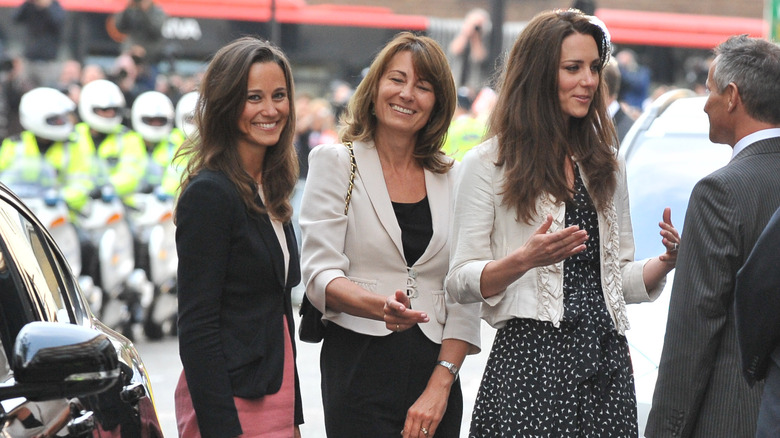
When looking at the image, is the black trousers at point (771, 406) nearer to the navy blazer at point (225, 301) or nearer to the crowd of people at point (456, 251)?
the crowd of people at point (456, 251)

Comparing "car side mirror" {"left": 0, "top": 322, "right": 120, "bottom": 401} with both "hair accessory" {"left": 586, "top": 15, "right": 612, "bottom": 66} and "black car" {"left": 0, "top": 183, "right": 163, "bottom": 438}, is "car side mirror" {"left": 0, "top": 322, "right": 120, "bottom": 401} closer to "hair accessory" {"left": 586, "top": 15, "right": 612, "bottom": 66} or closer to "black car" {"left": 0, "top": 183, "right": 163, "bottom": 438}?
"black car" {"left": 0, "top": 183, "right": 163, "bottom": 438}

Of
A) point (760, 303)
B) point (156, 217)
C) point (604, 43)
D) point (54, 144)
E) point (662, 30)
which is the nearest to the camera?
point (760, 303)

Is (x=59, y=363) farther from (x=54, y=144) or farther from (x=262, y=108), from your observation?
(x=54, y=144)

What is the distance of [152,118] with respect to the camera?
10.9 m

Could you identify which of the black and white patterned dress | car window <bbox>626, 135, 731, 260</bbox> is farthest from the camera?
the black and white patterned dress

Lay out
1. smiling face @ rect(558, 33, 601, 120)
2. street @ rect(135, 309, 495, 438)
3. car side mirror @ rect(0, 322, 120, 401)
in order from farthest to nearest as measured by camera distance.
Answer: street @ rect(135, 309, 495, 438) < smiling face @ rect(558, 33, 601, 120) < car side mirror @ rect(0, 322, 120, 401)

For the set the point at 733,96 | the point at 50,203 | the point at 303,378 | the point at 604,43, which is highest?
the point at 604,43

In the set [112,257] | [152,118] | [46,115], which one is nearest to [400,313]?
[112,257]

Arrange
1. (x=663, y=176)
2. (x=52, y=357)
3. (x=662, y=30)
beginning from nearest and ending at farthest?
(x=52, y=357), (x=663, y=176), (x=662, y=30)

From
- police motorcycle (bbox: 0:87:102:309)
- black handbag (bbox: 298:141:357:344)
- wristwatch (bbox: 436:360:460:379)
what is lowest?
police motorcycle (bbox: 0:87:102:309)

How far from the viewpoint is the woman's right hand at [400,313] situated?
3.25m

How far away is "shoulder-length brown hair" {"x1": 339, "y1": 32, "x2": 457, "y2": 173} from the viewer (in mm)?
3717

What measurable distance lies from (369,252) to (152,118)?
7.55m

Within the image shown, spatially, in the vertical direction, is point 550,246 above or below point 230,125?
below
